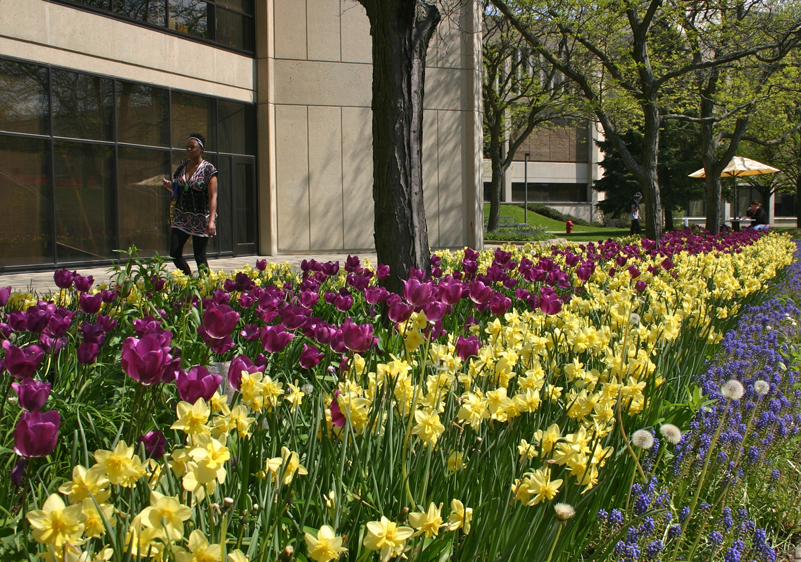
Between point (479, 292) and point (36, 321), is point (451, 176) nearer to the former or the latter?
point (479, 292)

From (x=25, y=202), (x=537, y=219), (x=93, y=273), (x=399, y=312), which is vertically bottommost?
(x=93, y=273)

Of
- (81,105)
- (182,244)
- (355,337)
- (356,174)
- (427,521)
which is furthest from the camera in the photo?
(356,174)

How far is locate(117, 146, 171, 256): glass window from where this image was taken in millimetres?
14109

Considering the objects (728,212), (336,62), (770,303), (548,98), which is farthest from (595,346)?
(728,212)

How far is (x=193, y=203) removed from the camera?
7.23 meters

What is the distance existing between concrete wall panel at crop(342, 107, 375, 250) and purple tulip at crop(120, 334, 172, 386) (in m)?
15.5

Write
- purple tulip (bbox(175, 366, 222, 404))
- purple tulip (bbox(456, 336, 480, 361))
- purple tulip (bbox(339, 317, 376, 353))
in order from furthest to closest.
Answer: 1. purple tulip (bbox(456, 336, 480, 361))
2. purple tulip (bbox(339, 317, 376, 353))
3. purple tulip (bbox(175, 366, 222, 404))

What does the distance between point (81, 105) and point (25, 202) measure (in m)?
2.18

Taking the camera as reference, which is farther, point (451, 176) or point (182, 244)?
point (451, 176)

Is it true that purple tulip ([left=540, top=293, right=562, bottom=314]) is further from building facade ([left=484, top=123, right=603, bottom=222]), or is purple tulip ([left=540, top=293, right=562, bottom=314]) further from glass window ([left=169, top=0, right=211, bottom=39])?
building facade ([left=484, top=123, right=603, bottom=222])

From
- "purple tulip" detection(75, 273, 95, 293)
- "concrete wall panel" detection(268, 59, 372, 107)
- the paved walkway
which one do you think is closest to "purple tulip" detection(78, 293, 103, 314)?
"purple tulip" detection(75, 273, 95, 293)

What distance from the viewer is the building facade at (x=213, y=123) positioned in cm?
1254

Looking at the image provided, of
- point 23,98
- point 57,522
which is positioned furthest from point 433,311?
point 23,98

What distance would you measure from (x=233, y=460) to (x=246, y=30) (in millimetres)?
16341
